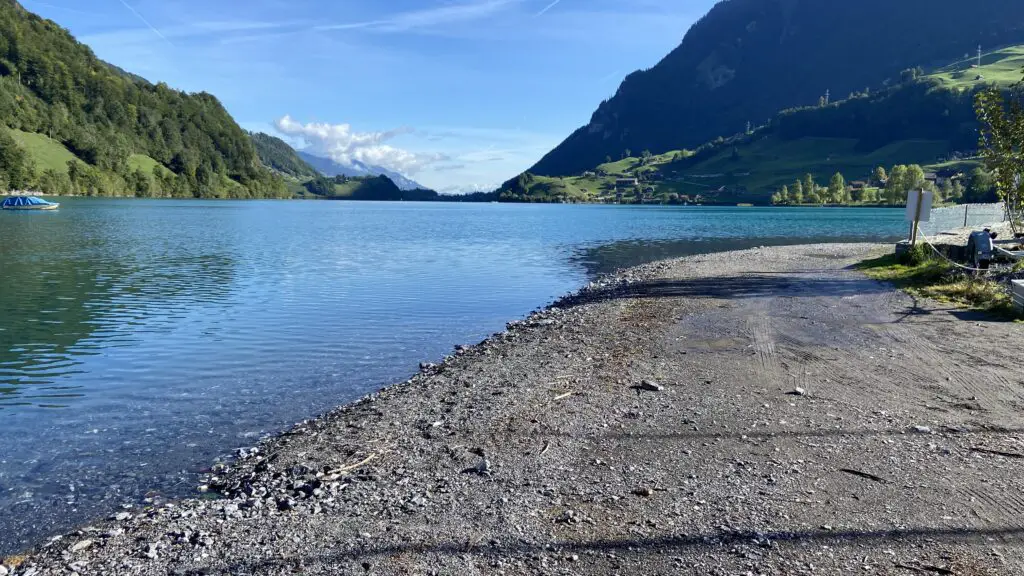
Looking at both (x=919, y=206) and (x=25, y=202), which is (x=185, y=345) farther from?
(x=25, y=202)

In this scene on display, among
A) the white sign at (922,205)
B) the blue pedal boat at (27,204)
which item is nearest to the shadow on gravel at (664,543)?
the white sign at (922,205)

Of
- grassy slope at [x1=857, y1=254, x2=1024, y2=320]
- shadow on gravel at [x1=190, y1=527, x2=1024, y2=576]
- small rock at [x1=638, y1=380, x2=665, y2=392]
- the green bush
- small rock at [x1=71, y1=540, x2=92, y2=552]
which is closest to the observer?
shadow on gravel at [x1=190, y1=527, x2=1024, y2=576]

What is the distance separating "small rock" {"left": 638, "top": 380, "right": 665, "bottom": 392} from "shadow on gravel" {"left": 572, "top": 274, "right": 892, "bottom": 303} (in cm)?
1552

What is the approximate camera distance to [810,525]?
25.5ft

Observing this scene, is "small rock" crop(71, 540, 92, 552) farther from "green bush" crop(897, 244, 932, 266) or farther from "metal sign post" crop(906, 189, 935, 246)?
"green bush" crop(897, 244, 932, 266)

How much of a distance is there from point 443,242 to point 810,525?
70960 mm

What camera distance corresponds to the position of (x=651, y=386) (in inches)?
570

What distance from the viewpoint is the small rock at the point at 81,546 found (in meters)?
8.24

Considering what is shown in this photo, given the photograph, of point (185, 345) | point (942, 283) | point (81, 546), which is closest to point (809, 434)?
point (81, 546)

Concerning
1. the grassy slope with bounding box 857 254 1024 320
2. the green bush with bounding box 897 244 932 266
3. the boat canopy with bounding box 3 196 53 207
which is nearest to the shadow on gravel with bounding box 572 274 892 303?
the grassy slope with bounding box 857 254 1024 320

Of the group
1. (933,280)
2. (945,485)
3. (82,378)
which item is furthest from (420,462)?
(933,280)

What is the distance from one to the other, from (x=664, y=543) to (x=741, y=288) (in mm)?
25941

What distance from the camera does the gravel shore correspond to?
7.34 meters

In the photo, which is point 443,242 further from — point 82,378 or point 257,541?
point 257,541
